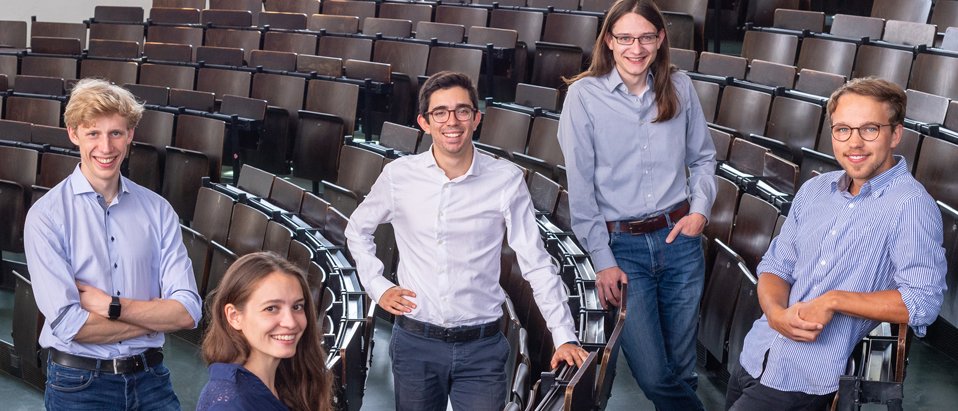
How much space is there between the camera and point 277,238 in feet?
7.13

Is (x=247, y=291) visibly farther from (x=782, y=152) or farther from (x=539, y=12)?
(x=539, y=12)

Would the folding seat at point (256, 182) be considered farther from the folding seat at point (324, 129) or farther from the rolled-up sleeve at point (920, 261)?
the rolled-up sleeve at point (920, 261)

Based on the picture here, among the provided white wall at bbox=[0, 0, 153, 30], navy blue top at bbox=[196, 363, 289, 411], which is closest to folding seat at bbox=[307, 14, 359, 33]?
white wall at bbox=[0, 0, 153, 30]

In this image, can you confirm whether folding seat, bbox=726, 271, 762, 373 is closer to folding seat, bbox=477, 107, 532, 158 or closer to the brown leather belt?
the brown leather belt

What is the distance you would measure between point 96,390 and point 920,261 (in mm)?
937

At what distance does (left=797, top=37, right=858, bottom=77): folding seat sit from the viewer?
2.96 meters

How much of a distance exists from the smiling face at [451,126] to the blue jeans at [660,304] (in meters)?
0.28

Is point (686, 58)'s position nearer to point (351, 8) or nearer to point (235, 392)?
point (351, 8)

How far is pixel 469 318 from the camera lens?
1.25 m

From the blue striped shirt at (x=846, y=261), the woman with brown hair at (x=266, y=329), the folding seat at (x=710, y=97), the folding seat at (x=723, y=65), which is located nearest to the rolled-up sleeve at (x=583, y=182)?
the blue striped shirt at (x=846, y=261)

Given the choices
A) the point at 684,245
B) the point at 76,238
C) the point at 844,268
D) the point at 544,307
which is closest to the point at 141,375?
the point at 76,238

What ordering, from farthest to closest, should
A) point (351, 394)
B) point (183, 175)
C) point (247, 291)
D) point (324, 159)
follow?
point (324, 159), point (183, 175), point (351, 394), point (247, 291)

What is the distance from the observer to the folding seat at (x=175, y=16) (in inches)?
190

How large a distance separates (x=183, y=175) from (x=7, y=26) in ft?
9.06
